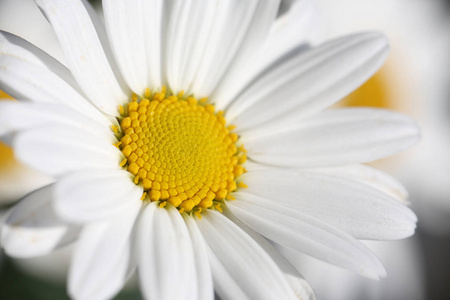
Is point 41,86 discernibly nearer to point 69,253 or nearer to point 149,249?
point 149,249

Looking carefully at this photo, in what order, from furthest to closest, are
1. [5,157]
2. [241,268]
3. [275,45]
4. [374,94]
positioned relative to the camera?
[374,94], [5,157], [275,45], [241,268]

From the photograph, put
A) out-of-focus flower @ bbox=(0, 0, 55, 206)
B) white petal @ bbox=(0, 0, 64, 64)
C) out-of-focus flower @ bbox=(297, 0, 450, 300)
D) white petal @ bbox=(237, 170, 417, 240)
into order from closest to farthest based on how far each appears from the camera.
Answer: white petal @ bbox=(237, 170, 417, 240) → out-of-focus flower @ bbox=(0, 0, 55, 206) → white petal @ bbox=(0, 0, 64, 64) → out-of-focus flower @ bbox=(297, 0, 450, 300)

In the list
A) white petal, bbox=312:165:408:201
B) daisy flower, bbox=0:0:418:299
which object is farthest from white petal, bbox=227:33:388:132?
white petal, bbox=312:165:408:201

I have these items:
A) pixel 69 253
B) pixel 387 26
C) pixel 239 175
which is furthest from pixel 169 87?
pixel 387 26

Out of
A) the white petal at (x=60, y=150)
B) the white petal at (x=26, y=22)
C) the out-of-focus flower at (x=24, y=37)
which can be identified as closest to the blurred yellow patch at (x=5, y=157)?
the out-of-focus flower at (x=24, y=37)

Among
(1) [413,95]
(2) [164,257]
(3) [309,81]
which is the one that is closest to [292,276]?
(2) [164,257]

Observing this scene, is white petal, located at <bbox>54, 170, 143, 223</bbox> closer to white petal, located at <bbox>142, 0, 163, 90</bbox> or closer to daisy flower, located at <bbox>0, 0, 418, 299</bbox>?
daisy flower, located at <bbox>0, 0, 418, 299</bbox>

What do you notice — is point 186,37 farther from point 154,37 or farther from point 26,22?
point 26,22
